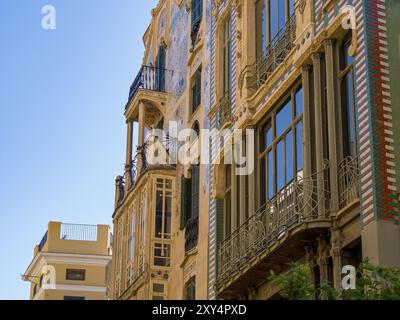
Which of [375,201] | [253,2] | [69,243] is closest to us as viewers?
[375,201]

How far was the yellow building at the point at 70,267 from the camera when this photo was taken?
6856cm

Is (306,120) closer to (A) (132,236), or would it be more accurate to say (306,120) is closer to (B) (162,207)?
(B) (162,207)

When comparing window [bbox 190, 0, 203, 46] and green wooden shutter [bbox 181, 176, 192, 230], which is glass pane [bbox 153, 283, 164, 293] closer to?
green wooden shutter [bbox 181, 176, 192, 230]

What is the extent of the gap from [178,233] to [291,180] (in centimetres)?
1067

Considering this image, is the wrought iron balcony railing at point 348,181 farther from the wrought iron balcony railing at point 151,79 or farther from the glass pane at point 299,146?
the wrought iron balcony railing at point 151,79

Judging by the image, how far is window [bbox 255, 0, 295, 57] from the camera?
27.9m

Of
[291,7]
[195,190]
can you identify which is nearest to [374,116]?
[291,7]

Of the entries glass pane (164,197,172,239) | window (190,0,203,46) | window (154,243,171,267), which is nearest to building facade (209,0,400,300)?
window (190,0,203,46)

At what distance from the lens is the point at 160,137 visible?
130 feet

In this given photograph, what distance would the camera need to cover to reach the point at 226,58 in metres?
32.6

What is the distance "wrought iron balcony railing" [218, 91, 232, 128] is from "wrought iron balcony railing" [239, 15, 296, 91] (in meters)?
1.31

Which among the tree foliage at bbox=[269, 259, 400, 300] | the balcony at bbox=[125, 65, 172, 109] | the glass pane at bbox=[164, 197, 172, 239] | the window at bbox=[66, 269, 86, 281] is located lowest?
the tree foliage at bbox=[269, 259, 400, 300]
